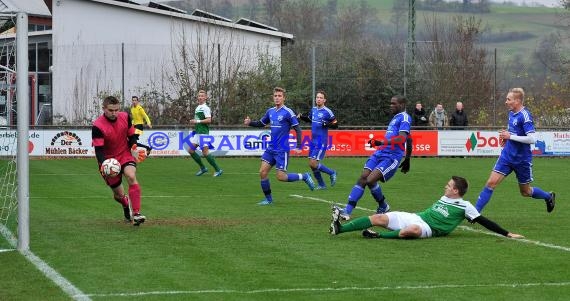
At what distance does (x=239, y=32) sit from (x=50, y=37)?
27.5ft

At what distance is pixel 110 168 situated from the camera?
13.8 meters

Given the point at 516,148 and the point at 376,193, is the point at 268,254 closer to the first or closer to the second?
the point at 376,193

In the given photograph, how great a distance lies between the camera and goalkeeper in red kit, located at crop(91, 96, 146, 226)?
14.1 m

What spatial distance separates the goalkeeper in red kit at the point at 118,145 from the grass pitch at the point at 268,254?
1.54ft

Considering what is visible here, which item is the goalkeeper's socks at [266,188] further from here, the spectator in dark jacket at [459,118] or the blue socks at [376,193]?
the spectator in dark jacket at [459,118]

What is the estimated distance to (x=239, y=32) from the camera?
146 feet

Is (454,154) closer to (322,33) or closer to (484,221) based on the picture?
(484,221)

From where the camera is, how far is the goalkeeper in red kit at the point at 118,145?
14148 millimetres

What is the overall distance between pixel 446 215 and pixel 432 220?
18 cm

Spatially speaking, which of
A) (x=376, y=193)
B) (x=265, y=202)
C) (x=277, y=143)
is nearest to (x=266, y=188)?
(x=265, y=202)

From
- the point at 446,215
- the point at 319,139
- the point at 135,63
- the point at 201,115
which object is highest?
the point at 135,63

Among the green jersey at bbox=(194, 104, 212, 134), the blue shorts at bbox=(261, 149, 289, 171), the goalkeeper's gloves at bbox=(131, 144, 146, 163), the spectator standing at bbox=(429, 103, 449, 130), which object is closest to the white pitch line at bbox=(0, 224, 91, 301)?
the goalkeeper's gloves at bbox=(131, 144, 146, 163)

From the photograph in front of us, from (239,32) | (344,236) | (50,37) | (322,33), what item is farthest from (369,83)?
(322,33)

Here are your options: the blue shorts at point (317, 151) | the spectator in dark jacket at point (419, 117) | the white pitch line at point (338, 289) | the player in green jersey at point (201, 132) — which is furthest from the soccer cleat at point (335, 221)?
the spectator in dark jacket at point (419, 117)
